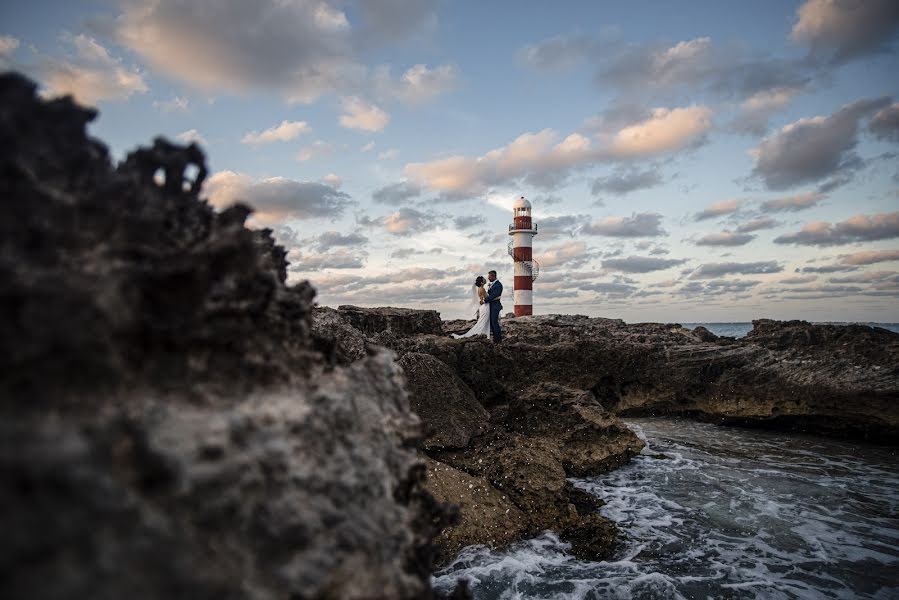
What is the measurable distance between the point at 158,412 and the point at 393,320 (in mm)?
10322

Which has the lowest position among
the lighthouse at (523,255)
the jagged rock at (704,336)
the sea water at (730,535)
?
the sea water at (730,535)

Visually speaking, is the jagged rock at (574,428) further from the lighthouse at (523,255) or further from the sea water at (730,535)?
the lighthouse at (523,255)

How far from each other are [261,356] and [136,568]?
1120mm

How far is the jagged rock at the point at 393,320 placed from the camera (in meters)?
11.4

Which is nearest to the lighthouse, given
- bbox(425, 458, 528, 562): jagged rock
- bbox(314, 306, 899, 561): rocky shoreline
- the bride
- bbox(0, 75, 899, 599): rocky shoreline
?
bbox(314, 306, 899, 561): rocky shoreline

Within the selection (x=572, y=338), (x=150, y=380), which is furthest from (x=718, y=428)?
(x=150, y=380)

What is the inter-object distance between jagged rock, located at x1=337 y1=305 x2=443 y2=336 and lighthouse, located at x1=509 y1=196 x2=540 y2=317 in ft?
53.1

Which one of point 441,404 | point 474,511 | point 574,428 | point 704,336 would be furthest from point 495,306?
point 474,511

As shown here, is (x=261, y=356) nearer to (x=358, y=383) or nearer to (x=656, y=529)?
(x=358, y=383)

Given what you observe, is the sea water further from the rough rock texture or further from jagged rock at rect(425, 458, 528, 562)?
the rough rock texture

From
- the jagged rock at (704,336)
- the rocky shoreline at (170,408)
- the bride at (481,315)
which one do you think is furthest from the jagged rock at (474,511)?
the jagged rock at (704,336)

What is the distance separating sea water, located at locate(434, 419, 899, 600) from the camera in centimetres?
563

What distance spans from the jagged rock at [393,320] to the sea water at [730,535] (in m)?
5.60

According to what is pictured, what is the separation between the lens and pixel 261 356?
→ 252cm
